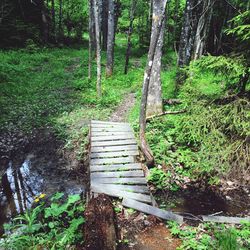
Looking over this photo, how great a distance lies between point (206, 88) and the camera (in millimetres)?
→ 14688

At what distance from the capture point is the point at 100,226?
4.73 meters

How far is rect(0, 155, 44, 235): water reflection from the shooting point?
21.2 feet

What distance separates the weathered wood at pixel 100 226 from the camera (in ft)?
14.5

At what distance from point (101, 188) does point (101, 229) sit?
1.55 meters

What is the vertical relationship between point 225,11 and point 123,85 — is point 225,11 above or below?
above

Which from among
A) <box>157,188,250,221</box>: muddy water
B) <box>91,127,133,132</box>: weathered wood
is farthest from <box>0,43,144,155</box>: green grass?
<box>157,188,250,221</box>: muddy water

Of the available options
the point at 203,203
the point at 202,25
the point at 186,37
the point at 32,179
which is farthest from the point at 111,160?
the point at 202,25

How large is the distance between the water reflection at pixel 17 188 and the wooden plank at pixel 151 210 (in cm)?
278

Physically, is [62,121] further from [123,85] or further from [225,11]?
[225,11]

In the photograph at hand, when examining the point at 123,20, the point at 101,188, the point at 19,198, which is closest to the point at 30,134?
the point at 19,198

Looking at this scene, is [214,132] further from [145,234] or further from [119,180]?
[145,234]

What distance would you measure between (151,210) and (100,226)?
4.80ft

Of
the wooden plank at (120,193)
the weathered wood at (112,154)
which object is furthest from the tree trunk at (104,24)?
the wooden plank at (120,193)

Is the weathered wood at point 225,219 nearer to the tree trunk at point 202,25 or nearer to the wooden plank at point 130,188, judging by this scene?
the wooden plank at point 130,188
